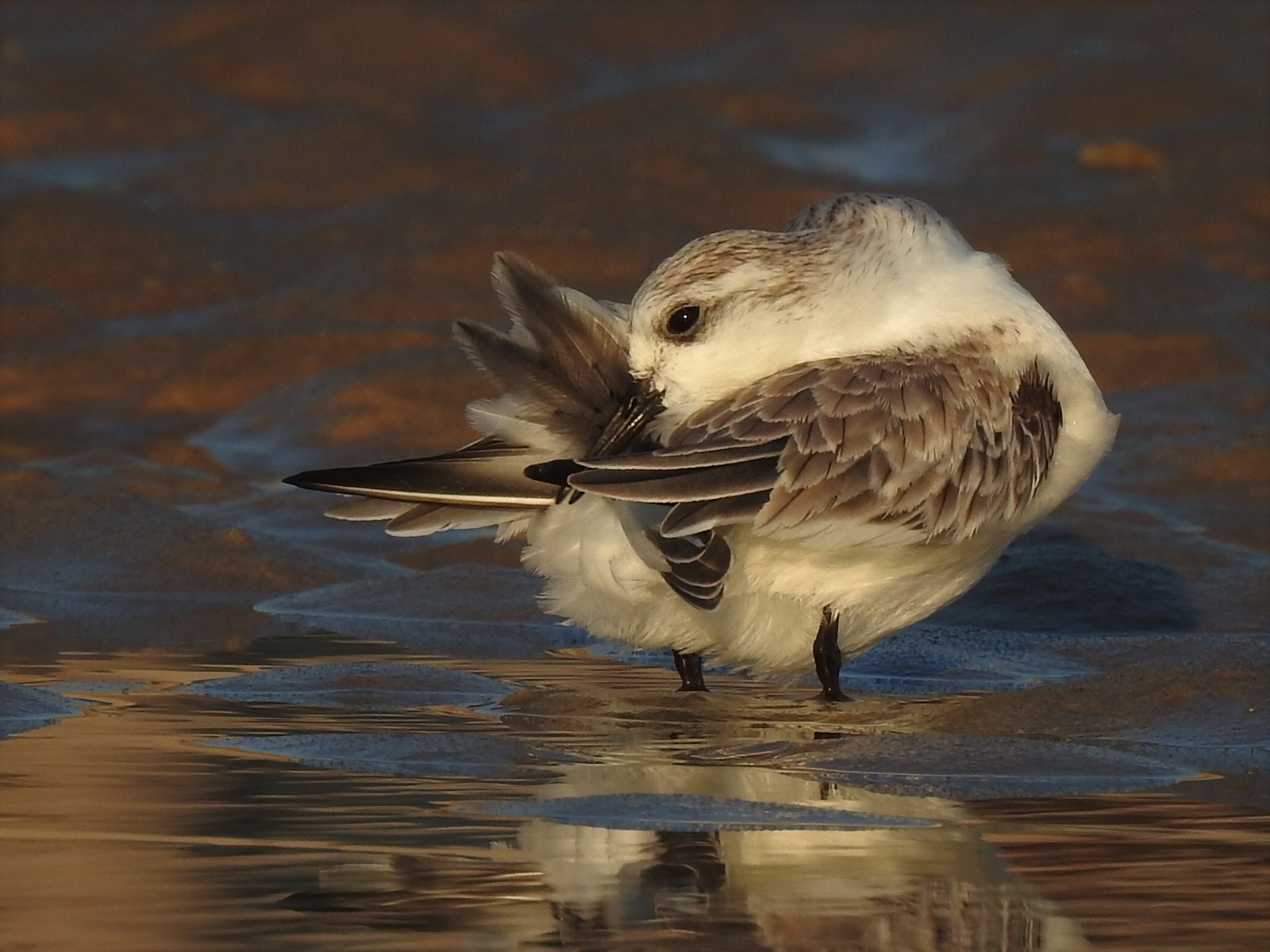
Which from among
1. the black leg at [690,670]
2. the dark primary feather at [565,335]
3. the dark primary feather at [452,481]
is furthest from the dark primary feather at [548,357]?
the black leg at [690,670]

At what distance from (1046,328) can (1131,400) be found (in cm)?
423

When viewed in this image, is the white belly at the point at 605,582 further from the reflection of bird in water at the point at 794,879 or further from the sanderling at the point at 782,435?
the reflection of bird in water at the point at 794,879

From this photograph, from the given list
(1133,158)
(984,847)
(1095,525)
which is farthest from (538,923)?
(1133,158)

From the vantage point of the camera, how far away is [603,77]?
1474cm

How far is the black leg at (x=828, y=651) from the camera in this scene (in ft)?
20.1

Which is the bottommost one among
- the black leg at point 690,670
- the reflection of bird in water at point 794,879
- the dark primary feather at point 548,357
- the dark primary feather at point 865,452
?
the reflection of bird in water at point 794,879

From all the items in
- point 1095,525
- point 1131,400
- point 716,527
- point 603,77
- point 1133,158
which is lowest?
point 716,527

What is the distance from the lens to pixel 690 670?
20.9ft

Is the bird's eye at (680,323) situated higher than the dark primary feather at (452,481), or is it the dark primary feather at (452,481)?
the bird's eye at (680,323)

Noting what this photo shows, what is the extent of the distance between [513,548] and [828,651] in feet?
8.84

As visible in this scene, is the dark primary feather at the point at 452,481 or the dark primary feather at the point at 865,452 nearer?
the dark primary feather at the point at 865,452

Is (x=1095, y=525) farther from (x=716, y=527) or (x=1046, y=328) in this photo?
(x=716, y=527)

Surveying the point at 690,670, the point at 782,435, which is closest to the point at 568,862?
the point at 782,435

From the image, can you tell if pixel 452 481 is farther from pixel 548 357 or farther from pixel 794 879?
pixel 794 879
